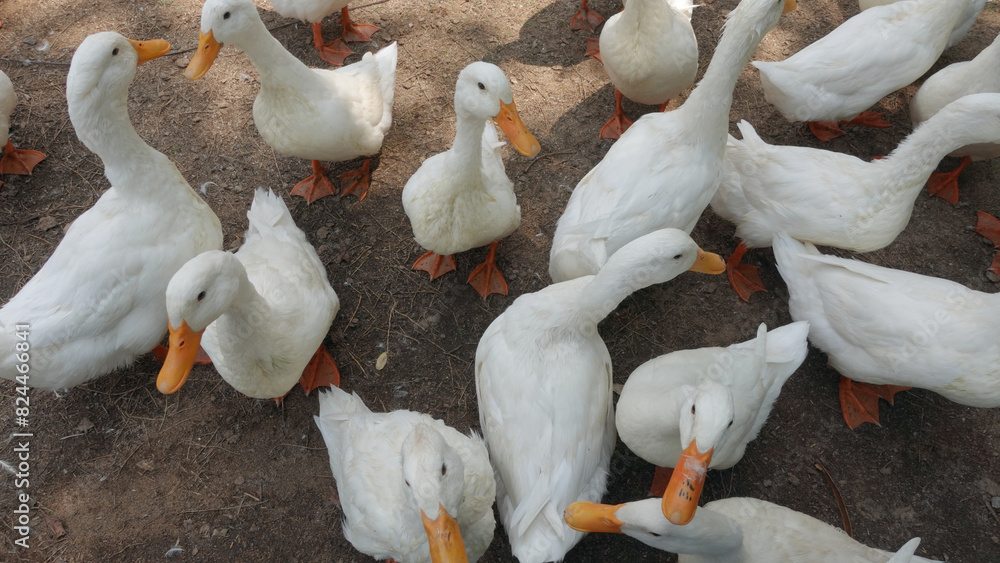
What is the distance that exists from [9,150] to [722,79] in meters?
4.71

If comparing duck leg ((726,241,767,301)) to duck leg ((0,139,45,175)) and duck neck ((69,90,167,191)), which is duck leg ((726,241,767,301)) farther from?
duck leg ((0,139,45,175))

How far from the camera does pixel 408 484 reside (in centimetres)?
209

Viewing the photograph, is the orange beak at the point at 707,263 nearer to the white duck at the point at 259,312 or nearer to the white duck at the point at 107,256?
the white duck at the point at 259,312

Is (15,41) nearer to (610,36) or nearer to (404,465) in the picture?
(610,36)

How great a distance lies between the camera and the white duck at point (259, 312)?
2.29 metres

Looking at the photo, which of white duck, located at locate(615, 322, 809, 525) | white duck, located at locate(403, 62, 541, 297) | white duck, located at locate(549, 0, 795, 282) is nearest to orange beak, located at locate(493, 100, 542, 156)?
white duck, located at locate(403, 62, 541, 297)

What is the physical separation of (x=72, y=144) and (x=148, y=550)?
2.98 meters

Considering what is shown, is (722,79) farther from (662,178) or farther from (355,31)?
(355,31)

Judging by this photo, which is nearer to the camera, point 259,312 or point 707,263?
point 259,312

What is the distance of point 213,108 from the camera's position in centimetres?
428

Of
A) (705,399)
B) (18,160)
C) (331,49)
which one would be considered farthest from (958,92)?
(18,160)

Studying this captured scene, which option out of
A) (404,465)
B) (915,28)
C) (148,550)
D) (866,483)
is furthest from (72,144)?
→ (915,28)

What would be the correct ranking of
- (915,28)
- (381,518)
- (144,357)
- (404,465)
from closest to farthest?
(404,465) < (381,518) < (144,357) < (915,28)

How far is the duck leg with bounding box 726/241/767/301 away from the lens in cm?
367
